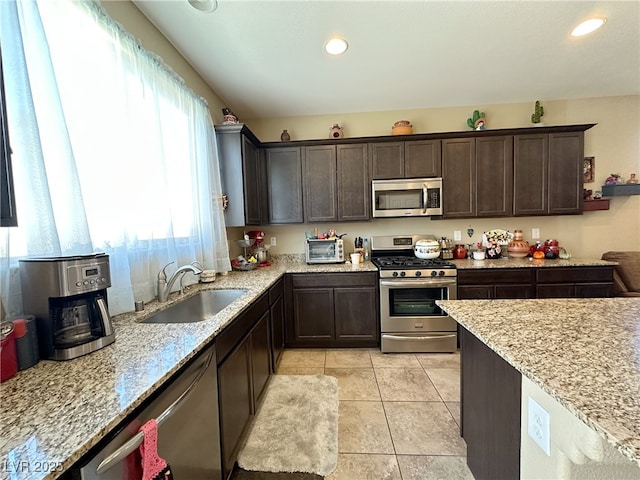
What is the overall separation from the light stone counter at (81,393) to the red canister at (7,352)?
0.08ft

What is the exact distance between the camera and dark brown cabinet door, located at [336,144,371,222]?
3049 millimetres

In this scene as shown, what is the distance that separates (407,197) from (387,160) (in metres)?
0.48

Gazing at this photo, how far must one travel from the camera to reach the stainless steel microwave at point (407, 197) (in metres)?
2.95

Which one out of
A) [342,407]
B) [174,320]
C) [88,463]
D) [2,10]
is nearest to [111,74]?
[2,10]

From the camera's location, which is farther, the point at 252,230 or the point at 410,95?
the point at 252,230

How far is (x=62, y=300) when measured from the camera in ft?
3.01

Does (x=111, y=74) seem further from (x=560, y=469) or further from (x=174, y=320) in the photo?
(x=560, y=469)

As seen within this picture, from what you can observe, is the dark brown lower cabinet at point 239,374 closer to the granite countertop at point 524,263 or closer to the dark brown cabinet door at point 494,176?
the granite countertop at point 524,263

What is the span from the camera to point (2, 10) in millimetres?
881

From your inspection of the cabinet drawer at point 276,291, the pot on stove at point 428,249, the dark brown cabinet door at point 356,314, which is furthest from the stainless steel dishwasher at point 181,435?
the pot on stove at point 428,249

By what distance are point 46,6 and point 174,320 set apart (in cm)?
158

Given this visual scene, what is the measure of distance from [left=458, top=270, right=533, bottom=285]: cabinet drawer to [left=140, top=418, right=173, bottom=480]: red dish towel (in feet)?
8.85

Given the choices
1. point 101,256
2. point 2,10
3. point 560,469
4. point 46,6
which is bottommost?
point 560,469

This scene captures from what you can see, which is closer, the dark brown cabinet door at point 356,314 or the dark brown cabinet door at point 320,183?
the dark brown cabinet door at point 356,314
